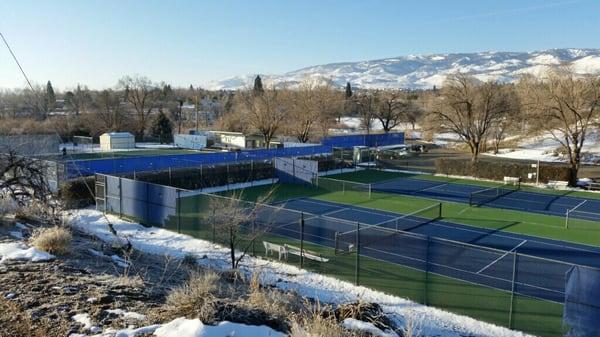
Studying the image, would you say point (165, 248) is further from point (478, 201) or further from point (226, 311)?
point (478, 201)

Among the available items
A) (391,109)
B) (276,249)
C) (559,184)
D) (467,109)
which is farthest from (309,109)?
(276,249)

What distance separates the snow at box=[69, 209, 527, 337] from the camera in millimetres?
13203

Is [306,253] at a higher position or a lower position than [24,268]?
lower

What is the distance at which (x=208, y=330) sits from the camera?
5.70m

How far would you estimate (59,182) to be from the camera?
28.2 meters

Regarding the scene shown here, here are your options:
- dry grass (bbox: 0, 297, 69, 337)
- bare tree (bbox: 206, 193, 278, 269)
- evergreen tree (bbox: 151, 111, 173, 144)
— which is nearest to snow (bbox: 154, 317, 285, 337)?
dry grass (bbox: 0, 297, 69, 337)

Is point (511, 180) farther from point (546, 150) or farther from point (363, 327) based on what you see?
point (363, 327)

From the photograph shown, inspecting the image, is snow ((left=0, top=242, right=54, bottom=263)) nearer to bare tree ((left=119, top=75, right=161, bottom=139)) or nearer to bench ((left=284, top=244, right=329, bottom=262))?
bench ((left=284, top=244, right=329, bottom=262))

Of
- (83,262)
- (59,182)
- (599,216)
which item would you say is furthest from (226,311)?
(599,216)

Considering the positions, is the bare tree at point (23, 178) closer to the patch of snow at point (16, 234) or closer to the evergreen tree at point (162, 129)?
the patch of snow at point (16, 234)

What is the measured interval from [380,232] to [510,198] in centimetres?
1864

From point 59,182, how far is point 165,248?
11894 millimetres

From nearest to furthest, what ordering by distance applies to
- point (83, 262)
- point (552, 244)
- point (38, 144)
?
point (83, 262) → point (552, 244) → point (38, 144)

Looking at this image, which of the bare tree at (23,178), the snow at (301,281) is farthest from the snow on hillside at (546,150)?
the bare tree at (23,178)
